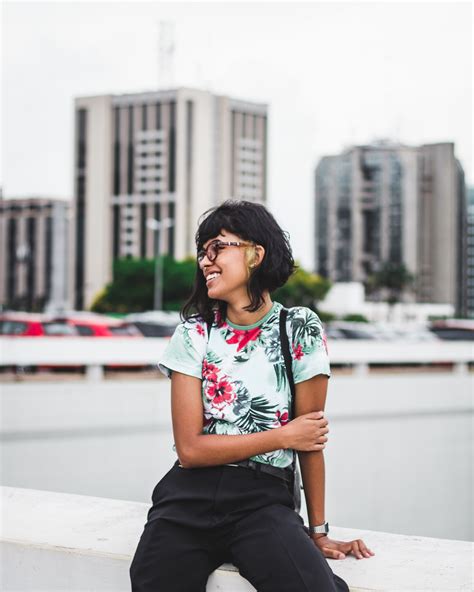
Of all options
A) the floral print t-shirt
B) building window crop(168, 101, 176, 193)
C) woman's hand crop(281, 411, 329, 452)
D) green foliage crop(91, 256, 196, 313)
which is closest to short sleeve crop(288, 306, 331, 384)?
the floral print t-shirt

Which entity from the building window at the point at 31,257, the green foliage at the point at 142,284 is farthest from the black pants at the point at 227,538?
the building window at the point at 31,257

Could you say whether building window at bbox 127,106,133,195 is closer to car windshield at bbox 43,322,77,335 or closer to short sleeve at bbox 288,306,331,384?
car windshield at bbox 43,322,77,335

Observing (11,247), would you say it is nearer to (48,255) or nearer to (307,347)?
(48,255)

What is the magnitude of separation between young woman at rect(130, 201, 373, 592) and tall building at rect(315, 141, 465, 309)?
92.2 meters

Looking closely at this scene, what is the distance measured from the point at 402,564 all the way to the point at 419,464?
5.54 m

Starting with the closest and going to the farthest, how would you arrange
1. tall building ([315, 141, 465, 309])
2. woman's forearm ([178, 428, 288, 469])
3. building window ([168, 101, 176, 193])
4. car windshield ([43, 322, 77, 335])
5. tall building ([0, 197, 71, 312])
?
woman's forearm ([178, 428, 288, 469])
car windshield ([43, 322, 77, 335])
building window ([168, 101, 176, 193])
tall building ([315, 141, 465, 309])
tall building ([0, 197, 71, 312])

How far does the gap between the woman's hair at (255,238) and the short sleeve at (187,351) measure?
66 millimetres

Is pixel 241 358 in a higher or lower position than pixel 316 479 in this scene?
higher

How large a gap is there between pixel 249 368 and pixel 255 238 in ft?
1.18

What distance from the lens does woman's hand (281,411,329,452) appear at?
77.7 inches

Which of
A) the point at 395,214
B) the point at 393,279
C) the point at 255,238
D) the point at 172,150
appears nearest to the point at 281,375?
the point at 255,238

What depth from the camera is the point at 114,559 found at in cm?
207

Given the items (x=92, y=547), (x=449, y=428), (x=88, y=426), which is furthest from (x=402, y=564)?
(x=449, y=428)

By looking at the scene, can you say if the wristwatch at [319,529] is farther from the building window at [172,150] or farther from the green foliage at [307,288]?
the building window at [172,150]
